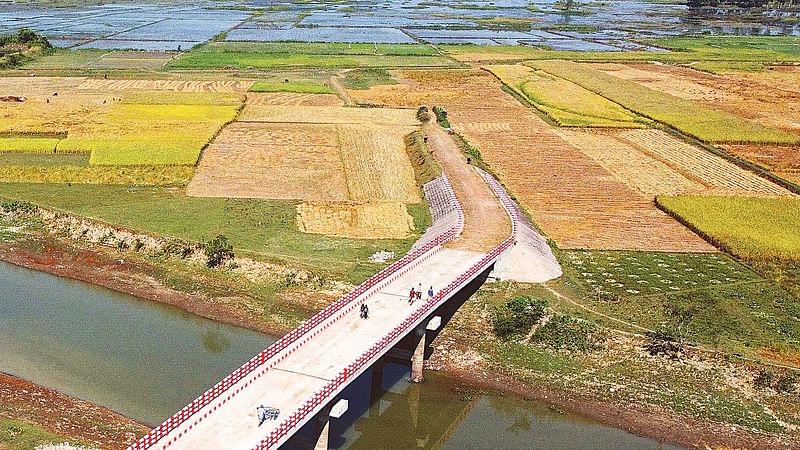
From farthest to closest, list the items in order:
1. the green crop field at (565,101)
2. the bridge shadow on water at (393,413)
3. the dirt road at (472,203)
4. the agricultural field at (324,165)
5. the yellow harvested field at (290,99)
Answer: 1. the yellow harvested field at (290,99)
2. the green crop field at (565,101)
3. the agricultural field at (324,165)
4. the dirt road at (472,203)
5. the bridge shadow on water at (393,413)

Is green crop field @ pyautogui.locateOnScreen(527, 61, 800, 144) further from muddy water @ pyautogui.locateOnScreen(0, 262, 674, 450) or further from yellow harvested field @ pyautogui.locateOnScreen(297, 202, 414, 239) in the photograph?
muddy water @ pyautogui.locateOnScreen(0, 262, 674, 450)

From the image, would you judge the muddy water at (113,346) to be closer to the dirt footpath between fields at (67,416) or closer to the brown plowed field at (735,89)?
the dirt footpath between fields at (67,416)

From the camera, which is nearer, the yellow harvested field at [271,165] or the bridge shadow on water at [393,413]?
the bridge shadow on water at [393,413]

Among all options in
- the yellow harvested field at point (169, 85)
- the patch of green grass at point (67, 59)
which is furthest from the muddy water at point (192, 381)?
the patch of green grass at point (67, 59)

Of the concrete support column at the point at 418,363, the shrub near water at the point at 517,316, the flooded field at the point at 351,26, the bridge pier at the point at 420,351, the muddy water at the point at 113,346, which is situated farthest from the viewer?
the flooded field at the point at 351,26

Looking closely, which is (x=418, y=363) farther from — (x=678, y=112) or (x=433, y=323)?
(x=678, y=112)

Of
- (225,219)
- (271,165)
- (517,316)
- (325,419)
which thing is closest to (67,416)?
(325,419)

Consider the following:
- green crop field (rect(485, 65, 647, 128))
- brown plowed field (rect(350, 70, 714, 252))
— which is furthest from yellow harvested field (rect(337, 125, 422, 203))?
green crop field (rect(485, 65, 647, 128))
